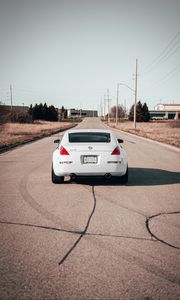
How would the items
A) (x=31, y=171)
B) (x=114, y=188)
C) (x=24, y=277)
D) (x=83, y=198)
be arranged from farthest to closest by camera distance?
(x=31, y=171)
(x=114, y=188)
(x=83, y=198)
(x=24, y=277)

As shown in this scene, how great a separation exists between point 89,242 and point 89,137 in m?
4.33

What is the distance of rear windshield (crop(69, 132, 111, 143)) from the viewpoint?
783cm

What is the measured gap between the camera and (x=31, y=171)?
9.53 metres

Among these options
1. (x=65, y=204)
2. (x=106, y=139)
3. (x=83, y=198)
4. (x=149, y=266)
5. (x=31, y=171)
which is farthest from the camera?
(x=31, y=171)

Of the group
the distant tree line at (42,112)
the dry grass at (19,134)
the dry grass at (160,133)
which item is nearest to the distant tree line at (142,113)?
the distant tree line at (42,112)

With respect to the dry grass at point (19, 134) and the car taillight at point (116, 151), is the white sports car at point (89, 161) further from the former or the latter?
the dry grass at point (19, 134)

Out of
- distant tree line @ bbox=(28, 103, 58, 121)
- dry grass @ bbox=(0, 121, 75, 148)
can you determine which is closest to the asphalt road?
dry grass @ bbox=(0, 121, 75, 148)

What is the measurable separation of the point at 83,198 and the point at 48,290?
3.34m

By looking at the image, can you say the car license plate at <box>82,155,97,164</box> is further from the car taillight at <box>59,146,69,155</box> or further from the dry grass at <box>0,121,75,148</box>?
the dry grass at <box>0,121,75,148</box>

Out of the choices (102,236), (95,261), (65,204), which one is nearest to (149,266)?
(95,261)

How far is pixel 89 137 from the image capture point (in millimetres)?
8000

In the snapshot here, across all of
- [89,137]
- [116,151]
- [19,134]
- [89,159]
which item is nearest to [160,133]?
[19,134]

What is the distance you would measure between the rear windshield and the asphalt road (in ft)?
4.11

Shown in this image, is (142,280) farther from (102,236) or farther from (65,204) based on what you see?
(65,204)
